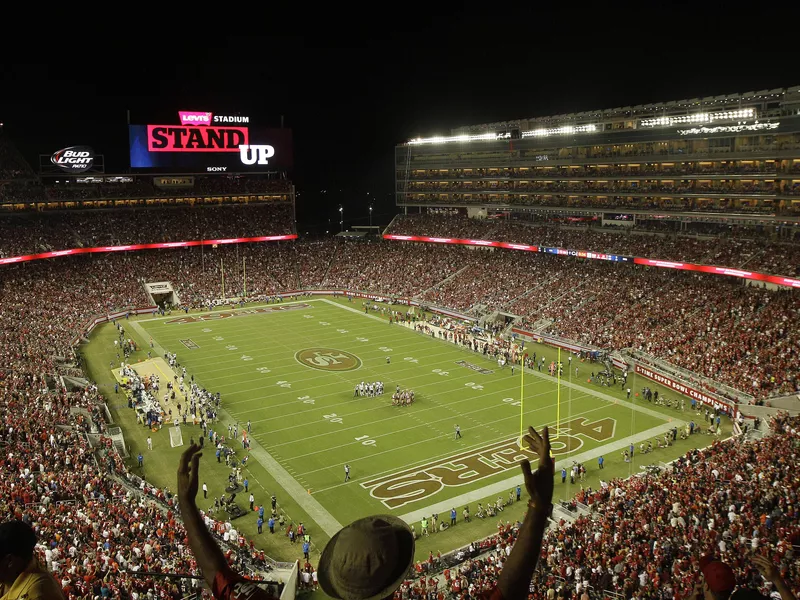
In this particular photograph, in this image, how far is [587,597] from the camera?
14.3 m

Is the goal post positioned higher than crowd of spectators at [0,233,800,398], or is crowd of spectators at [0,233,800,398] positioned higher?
crowd of spectators at [0,233,800,398]

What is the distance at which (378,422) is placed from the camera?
30.4 m

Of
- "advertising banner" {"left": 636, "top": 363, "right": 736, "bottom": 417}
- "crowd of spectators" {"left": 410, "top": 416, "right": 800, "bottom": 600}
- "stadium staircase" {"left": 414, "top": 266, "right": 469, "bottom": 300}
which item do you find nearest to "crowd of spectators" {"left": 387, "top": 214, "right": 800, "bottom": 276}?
"stadium staircase" {"left": 414, "top": 266, "right": 469, "bottom": 300}

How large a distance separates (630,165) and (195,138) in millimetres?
41006

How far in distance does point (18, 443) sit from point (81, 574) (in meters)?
9.75

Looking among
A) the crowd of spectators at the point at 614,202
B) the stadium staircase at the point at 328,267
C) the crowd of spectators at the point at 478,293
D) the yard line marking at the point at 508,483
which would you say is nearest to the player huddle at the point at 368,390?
the yard line marking at the point at 508,483

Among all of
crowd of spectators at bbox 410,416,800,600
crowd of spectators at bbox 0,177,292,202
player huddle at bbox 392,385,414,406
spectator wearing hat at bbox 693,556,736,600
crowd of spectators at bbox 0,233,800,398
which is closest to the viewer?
spectator wearing hat at bbox 693,556,736,600

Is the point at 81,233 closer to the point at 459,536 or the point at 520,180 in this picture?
the point at 520,180

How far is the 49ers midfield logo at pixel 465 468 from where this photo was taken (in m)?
23.8

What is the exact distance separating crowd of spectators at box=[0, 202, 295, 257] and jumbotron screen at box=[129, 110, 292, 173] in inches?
201

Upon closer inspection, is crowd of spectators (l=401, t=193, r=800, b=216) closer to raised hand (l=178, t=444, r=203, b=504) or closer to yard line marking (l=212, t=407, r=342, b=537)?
yard line marking (l=212, t=407, r=342, b=537)

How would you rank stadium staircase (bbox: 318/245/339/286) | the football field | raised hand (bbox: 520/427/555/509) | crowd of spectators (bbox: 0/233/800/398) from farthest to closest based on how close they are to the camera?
1. stadium staircase (bbox: 318/245/339/286)
2. crowd of spectators (bbox: 0/233/800/398)
3. the football field
4. raised hand (bbox: 520/427/555/509)

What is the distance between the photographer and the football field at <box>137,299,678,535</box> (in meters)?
24.3

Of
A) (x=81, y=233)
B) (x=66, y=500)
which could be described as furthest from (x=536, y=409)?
(x=81, y=233)
